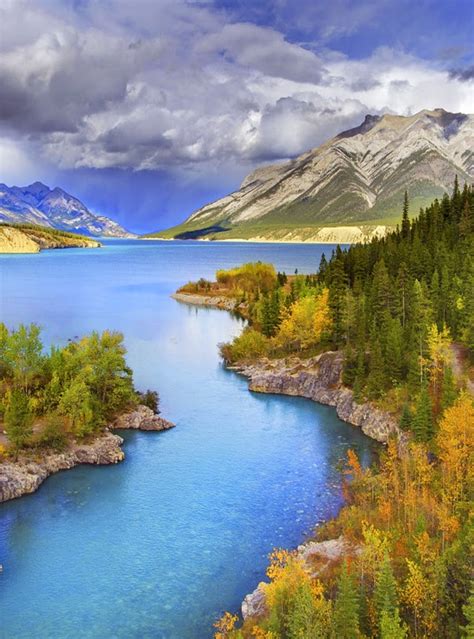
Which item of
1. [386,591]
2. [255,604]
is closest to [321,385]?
[255,604]

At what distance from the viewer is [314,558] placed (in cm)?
4106

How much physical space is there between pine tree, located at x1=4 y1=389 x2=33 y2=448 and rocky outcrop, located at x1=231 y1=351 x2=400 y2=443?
38.1m

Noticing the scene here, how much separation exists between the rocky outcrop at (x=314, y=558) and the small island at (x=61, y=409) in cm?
2590

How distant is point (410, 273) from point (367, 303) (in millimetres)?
14188

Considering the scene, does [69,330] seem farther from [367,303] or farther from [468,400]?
[468,400]

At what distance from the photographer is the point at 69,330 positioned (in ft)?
422

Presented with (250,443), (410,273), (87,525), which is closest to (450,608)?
(87,525)

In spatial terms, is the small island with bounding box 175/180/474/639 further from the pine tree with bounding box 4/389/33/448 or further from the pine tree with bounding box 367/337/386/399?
the pine tree with bounding box 4/389/33/448

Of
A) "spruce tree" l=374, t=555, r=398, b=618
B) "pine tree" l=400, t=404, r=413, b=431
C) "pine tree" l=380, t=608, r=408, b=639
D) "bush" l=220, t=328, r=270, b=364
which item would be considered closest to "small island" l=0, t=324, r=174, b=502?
"bush" l=220, t=328, r=270, b=364

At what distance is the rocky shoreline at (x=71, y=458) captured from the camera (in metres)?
54.3

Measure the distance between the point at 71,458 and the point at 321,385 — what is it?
→ 37703 mm

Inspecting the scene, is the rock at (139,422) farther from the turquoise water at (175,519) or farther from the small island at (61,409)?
the turquoise water at (175,519)

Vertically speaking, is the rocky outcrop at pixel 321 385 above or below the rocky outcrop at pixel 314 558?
above

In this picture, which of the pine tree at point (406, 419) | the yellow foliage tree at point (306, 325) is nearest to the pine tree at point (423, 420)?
the pine tree at point (406, 419)
